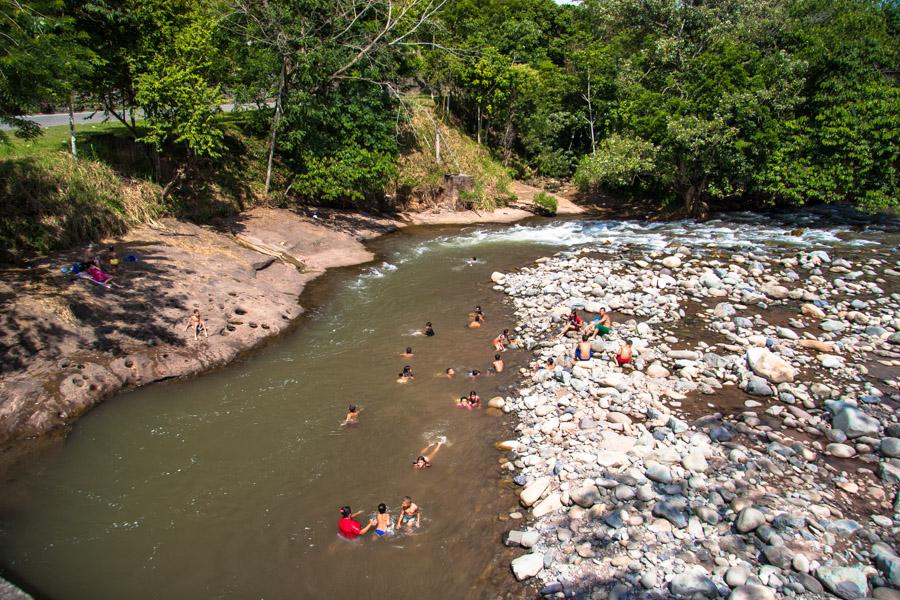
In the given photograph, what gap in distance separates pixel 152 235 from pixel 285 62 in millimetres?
12388

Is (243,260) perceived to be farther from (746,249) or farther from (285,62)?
(746,249)

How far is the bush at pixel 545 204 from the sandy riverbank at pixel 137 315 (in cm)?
1901

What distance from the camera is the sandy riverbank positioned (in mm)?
14641

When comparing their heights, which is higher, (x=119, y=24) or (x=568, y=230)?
(x=119, y=24)

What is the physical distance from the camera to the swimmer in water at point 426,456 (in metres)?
13.0

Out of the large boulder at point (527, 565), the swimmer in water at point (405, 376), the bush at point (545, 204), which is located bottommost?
the large boulder at point (527, 565)

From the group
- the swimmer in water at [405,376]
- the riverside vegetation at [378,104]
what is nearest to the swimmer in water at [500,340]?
the swimmer in water at [405,376]

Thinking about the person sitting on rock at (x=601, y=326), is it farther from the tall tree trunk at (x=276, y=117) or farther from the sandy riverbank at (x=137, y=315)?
the tall tree trunk at (x=276, y=117)

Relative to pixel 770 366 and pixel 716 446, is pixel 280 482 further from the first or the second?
pixel 770 366

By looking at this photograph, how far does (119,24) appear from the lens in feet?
73.2

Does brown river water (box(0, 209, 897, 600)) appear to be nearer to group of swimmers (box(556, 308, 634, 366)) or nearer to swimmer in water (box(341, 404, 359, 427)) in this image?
swimmer in water (box(341, 404, 359, 427))

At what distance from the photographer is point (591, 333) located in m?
18.3

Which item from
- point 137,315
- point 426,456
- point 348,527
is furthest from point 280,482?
point 137,315

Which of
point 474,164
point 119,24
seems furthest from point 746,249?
point 119,24
